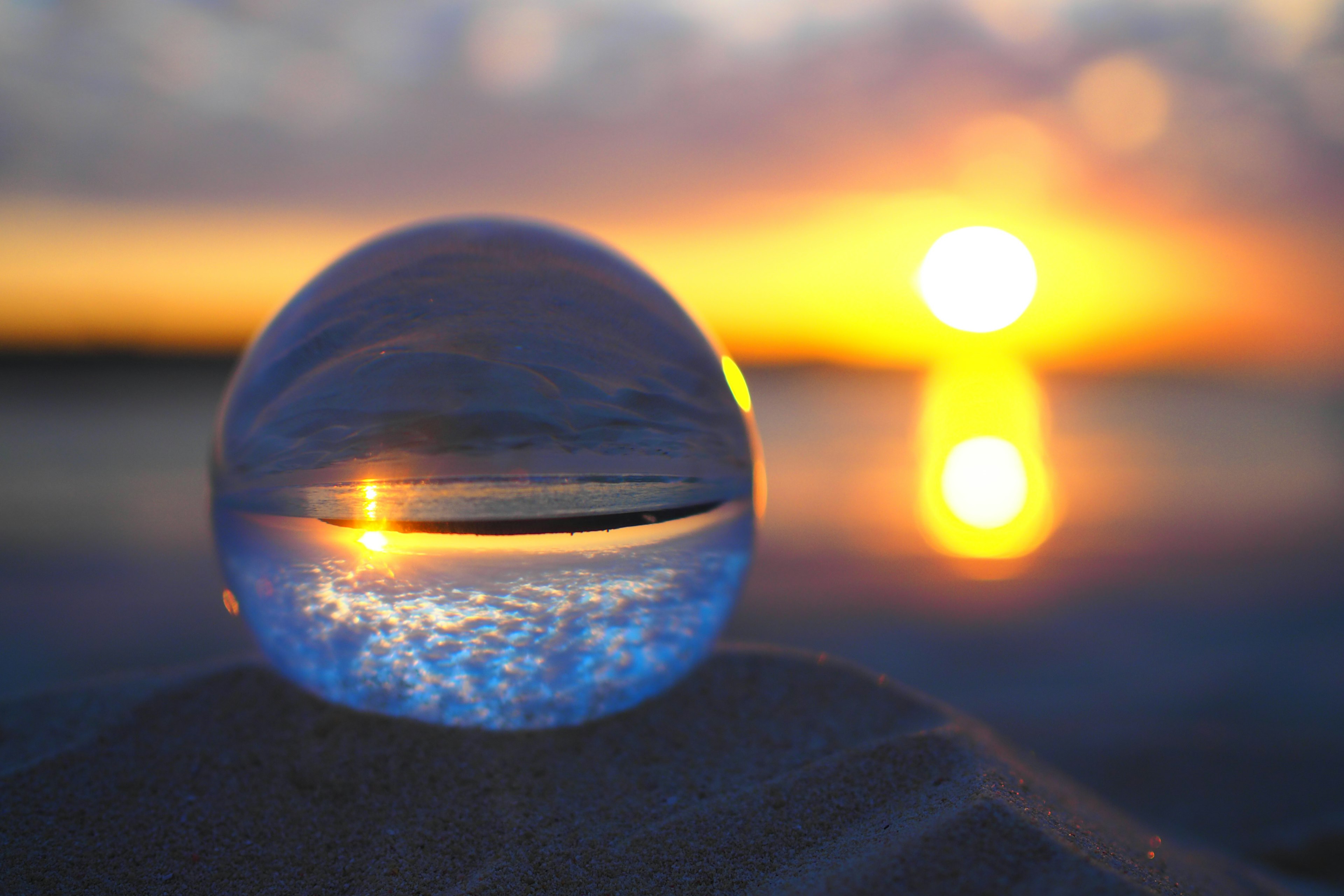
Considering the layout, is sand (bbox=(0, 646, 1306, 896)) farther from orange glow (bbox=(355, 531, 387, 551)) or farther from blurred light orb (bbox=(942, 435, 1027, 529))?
blurred light orb (bbox=(942, 435, 1027, 529))

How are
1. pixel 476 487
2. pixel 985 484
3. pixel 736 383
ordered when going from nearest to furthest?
pixel 476 487 → pixel 736 383 → pixel 985 484

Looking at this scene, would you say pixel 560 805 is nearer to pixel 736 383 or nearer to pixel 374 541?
pixel 374 541

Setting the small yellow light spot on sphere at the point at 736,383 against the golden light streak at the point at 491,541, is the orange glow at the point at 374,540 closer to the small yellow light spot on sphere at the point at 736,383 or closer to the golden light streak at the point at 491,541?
the golden light streak at the point at 491,541

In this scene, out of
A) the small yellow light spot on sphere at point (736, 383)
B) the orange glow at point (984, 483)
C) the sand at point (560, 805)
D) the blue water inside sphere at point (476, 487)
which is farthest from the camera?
the orange glow at point (984, 483)

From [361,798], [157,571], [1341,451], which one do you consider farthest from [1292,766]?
[1341,451]

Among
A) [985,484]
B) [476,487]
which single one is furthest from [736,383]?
[985,484]

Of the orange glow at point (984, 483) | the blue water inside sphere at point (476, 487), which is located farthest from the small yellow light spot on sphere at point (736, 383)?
the orange glow at point (984, 483)

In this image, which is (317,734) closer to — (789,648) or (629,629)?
(629,629)
